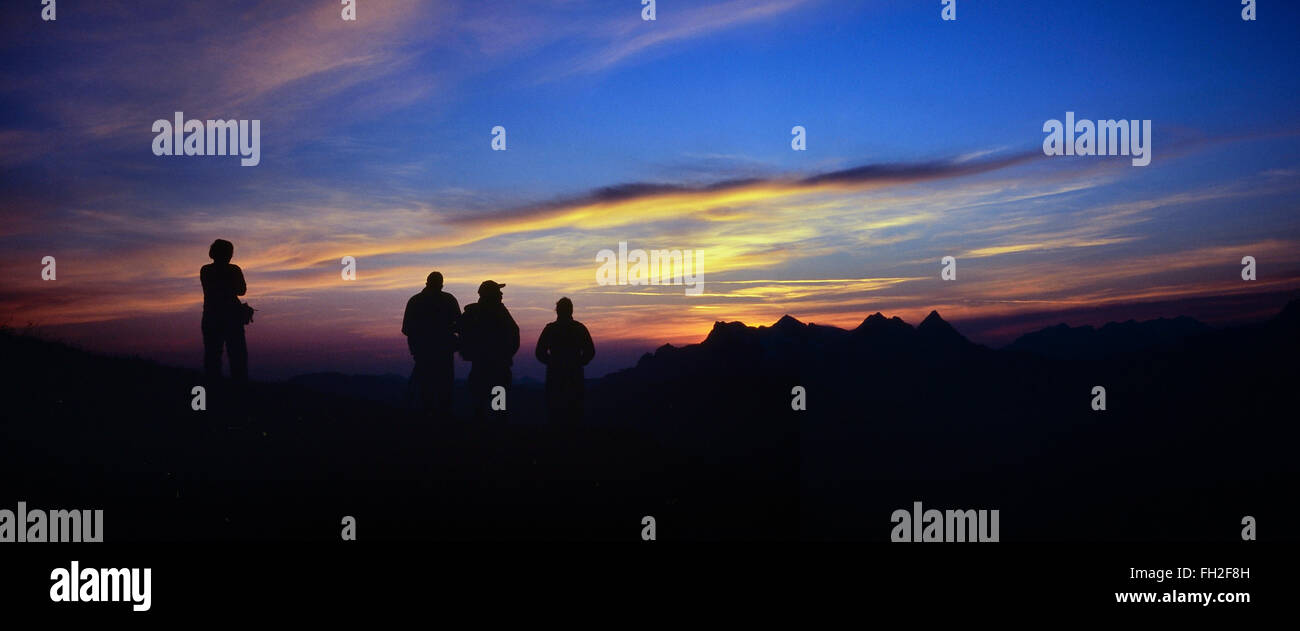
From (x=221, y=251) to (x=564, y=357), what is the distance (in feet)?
24.6

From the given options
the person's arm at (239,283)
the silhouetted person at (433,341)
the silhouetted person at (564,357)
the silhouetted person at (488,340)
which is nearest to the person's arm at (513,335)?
the silhouetted person at (488,340)

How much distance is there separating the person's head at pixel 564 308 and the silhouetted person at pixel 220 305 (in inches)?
261

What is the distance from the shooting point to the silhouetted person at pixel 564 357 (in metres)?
17.2

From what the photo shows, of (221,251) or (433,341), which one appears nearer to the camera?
(221,251)

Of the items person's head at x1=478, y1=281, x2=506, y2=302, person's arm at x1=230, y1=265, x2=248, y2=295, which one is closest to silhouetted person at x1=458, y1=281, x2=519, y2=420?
person's head at x1=478, y1=281, x2=506, y2=302

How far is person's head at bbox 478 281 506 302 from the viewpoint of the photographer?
17219mm

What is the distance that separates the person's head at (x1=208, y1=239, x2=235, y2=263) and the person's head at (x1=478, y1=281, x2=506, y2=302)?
17.1 ft

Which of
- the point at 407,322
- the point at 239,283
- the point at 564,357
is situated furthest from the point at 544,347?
the point at 239,283

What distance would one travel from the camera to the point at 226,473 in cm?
1348

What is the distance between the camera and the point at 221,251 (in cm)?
1602

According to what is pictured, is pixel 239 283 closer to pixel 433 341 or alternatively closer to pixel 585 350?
pixel 433 341
